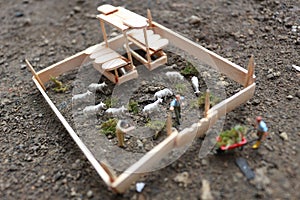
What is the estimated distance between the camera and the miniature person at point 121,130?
318cm

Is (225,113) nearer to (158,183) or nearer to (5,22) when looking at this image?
(158,183)

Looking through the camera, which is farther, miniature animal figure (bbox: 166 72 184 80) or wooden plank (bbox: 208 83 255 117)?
miniature animal figure (bbox: 166 72 184 80)

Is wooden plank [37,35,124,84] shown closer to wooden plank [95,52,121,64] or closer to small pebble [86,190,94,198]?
wooden plank [95,52,121,64]

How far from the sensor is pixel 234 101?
3459 mm

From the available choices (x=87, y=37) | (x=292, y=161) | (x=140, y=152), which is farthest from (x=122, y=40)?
(x=292, y=161)

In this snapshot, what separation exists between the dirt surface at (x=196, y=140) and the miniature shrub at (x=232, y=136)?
140mm

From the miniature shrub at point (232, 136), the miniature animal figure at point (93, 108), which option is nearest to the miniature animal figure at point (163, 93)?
the miniature animal figure at point (93, 108)

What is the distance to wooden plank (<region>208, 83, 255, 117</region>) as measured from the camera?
3.33 metres

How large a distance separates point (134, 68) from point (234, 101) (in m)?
1.28

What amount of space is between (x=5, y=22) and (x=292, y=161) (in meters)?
4.77

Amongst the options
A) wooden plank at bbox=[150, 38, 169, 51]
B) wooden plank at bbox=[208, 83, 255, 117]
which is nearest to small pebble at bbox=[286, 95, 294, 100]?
wooden plank at bbox=[208, 83, 255, 117]

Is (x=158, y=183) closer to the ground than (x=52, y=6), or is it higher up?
closer to the ground

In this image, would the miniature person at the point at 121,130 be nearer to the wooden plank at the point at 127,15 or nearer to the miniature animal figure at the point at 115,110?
the miniature animal figure at the point at 115,110

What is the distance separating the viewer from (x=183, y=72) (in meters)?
4.16
